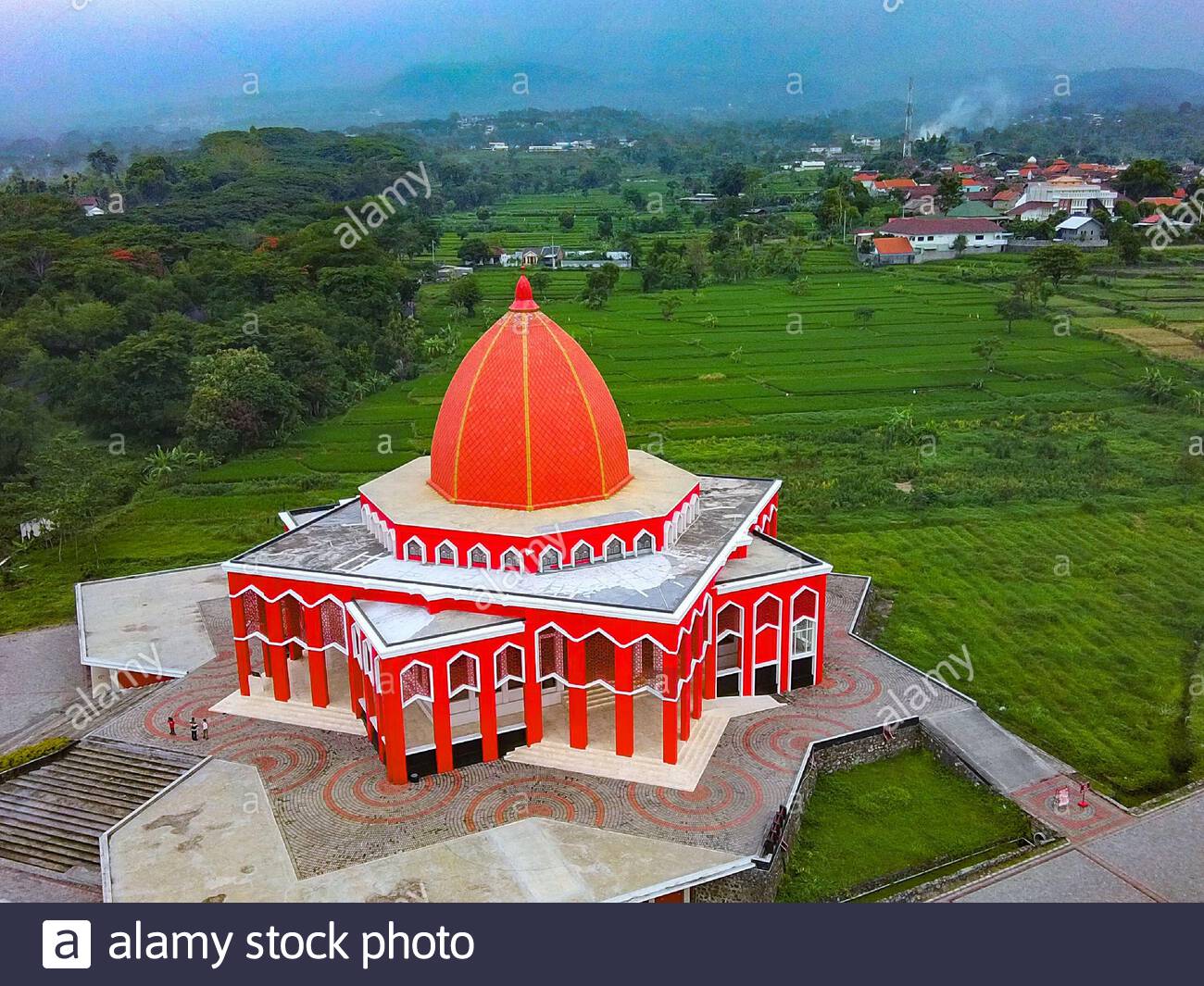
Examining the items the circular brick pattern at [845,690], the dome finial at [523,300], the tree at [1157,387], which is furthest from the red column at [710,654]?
the tree at [1157,387]

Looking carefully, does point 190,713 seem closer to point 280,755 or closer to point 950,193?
point 280,755

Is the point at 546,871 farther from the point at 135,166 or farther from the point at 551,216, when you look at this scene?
the point at 551,216

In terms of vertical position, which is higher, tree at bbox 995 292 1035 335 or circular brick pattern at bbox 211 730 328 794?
tree at bbox 995 292 1035 335

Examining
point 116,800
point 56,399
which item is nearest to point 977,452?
point 116,800

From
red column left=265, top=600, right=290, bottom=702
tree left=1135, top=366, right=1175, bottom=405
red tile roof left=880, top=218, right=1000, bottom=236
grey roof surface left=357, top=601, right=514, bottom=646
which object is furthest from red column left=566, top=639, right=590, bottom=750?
red tile roof left=880, top=218, right=1000, bottom=236

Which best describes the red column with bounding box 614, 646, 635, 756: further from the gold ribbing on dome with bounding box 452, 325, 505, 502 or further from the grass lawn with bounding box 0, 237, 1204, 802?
the grass lawn with bounding box 0, 237, 1204, 802

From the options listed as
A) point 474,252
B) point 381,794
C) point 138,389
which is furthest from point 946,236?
point 381,794
